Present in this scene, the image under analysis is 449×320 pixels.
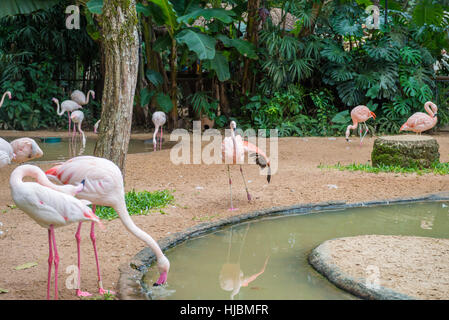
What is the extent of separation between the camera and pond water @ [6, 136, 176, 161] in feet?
30.7

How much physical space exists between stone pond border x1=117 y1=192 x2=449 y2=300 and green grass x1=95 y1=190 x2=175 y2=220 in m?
0.76

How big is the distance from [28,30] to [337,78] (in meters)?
7.85

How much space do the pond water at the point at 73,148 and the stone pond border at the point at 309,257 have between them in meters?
4.47

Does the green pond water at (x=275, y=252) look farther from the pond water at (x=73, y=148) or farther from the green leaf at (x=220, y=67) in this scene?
the green leaf at (x=220, y=67)

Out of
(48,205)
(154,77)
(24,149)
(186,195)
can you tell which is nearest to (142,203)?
(186,195)

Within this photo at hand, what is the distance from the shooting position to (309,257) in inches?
176

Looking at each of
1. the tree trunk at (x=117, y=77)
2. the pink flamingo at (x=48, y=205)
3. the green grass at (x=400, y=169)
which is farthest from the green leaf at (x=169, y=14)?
the pink flamingo at (x=48, y=205)

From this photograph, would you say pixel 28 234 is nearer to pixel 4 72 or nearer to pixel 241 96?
pixel 241 96

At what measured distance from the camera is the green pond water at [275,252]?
387 cm

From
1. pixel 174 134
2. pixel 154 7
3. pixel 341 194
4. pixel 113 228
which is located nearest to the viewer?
pixel 113 228

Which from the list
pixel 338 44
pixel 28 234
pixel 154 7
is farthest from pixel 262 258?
pixel 338 44

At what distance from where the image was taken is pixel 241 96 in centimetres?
1309

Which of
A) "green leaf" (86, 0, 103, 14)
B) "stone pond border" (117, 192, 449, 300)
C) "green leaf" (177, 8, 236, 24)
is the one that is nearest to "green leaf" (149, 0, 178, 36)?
"green leaf" (177, 8, 236, 24)

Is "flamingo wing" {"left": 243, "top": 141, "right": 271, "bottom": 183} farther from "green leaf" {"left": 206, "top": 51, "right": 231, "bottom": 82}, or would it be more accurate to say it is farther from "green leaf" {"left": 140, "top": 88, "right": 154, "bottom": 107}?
"green leaf" {"left": 140, "top": 88, "right": 154, "bottom": 107}
